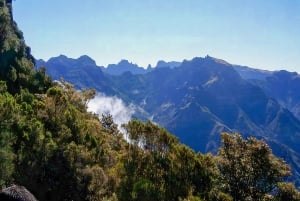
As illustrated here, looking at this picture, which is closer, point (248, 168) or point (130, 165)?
point (248, 168)

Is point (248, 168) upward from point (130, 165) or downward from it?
downward

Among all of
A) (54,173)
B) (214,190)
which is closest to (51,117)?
(54,173)

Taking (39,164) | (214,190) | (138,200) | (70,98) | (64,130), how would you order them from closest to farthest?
(214,190) < (138,200) < (39,164) < (64,130) < (70,98)

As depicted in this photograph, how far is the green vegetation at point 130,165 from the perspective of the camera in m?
53.8

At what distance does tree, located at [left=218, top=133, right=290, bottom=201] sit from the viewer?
174 ft

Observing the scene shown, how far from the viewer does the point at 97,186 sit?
75688 mm

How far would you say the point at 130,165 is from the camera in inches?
2667

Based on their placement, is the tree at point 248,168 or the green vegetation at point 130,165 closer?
the tree at point 248,168

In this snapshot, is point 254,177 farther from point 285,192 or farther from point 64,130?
point 64,130

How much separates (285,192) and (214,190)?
28.8 ft

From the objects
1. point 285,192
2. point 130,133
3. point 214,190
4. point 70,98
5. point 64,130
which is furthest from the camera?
point 70,98

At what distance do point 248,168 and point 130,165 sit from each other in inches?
790

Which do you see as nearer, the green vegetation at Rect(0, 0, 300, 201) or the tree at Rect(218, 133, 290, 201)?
the tree at Rect(218, 133, 290, 201)

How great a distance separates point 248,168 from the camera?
5384 centimetres
